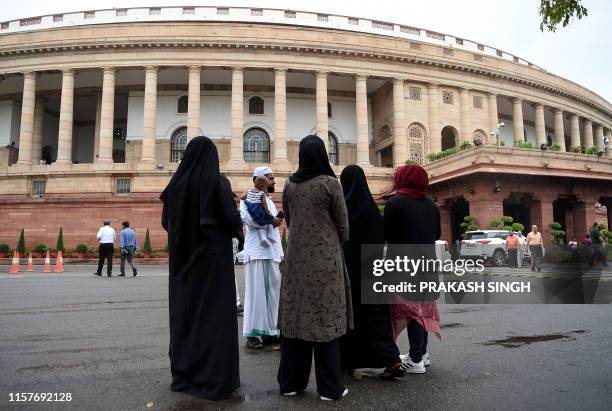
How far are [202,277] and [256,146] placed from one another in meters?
33.8

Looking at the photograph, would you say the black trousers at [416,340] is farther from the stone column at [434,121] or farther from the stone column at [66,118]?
the stone column at [66,118]

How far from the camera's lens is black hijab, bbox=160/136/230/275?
13.1 feet

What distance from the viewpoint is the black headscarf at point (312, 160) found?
390cm

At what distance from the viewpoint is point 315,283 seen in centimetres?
378

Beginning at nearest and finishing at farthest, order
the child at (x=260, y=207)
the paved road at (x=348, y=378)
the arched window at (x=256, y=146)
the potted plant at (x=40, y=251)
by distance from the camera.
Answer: the paved road at (x=348, y=378) → the child at (x=260, y=207) → the potted plant at (x=40, y=251) → the arched window at (x=256, y=146)

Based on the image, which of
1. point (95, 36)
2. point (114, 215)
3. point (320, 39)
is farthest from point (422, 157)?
point (95, 36)

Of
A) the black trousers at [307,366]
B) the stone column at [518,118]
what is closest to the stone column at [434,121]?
the stone column at [518,118]

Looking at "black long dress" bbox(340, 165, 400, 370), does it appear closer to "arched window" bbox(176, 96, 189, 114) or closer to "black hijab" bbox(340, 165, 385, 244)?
"black hijab" bbox(340, 165, 385, 244)

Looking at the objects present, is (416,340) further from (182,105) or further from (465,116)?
(465,116)

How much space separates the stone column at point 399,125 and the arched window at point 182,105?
16538mm

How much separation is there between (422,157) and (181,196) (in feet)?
109

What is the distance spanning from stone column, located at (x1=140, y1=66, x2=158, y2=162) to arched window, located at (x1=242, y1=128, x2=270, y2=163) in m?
7.41

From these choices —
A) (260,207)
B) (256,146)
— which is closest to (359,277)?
(260,207)

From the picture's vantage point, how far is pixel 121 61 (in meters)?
32.9
